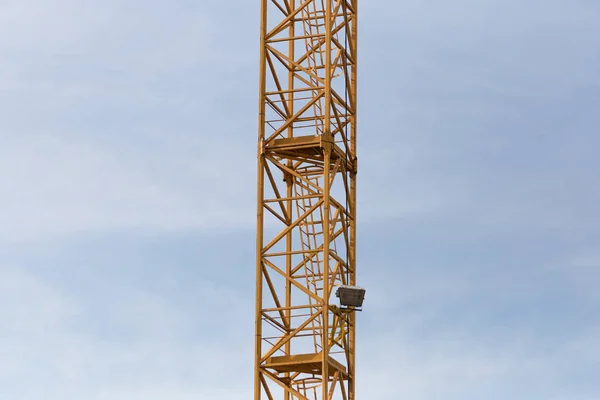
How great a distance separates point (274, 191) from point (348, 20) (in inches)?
336

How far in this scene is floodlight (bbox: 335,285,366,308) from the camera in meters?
66.0

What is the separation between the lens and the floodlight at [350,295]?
66000 mm

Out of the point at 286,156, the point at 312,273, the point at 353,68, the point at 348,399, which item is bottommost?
the point at 348,399

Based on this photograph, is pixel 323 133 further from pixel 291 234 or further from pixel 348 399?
pixel 348 399

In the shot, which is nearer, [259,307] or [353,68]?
[259,307]

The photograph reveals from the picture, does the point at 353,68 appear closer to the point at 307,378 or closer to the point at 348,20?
the point at 348,20

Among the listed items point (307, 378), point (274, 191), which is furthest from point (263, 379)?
point (274, 191)

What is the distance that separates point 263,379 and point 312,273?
4.70 m

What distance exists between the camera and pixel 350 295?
217ft

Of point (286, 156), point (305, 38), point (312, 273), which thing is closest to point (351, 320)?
point (312, 273)

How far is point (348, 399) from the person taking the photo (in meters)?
69.7

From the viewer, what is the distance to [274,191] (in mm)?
70875

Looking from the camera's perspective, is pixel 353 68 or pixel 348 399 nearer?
pixel 348 399

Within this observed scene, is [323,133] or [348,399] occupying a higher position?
[323,133]
